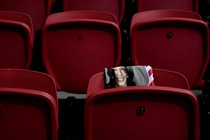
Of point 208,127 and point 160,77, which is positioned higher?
point 160,77

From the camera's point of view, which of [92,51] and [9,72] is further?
[92,51]

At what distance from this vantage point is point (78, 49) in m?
1.27

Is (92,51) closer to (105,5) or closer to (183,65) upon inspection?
→ (183,65)

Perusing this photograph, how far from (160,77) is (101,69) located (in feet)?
0.97

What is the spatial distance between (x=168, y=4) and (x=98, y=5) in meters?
0.28

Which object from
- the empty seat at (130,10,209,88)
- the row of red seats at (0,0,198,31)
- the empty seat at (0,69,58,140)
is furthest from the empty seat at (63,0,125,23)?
the empty seat at (0,69,58,140)

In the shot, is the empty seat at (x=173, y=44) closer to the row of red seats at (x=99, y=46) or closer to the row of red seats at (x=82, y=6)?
the row of red seats at (x=99, y=46)

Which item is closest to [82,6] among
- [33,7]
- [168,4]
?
[33,7]

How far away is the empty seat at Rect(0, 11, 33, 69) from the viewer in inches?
50.1

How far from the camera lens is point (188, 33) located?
1.26 m

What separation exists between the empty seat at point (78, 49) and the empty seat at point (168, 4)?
1.35ft

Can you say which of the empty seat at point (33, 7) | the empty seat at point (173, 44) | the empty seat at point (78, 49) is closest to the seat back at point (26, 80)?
the empty seat at point (78, 49)

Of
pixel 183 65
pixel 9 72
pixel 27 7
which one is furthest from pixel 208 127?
pixel 27 7

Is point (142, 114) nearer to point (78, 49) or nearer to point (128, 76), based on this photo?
point (128, 76)
